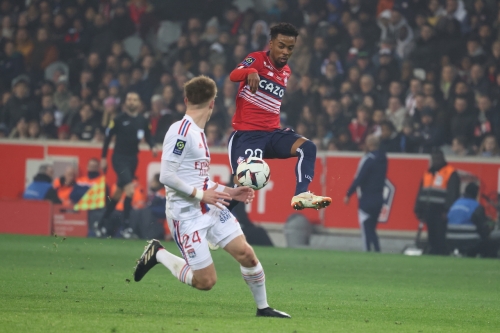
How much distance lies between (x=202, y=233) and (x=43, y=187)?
33.4 feet

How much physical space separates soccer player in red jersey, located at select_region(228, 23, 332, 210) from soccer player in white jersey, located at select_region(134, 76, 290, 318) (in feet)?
5.35

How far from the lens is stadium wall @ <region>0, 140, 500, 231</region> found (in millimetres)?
14484

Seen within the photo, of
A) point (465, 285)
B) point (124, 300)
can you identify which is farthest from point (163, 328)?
point (465, 285)

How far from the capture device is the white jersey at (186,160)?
20.9 ft

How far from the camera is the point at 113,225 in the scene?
15820 millimetres

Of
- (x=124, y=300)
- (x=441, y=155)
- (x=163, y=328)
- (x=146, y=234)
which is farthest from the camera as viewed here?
(x=146, y=234)

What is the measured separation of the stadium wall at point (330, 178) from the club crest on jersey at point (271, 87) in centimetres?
613

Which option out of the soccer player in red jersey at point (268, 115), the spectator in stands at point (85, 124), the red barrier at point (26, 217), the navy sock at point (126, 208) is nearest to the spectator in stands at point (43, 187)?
the red barrier at point (26, 217)

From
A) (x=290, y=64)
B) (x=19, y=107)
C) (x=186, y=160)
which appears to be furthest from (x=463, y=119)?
(x=186, y=160)

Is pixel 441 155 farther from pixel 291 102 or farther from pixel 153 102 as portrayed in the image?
pixel 153 102

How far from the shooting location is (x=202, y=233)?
21.5 feet

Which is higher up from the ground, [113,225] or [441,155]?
[441,155]

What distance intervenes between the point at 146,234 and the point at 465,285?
7.08 meters

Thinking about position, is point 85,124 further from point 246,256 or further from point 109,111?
point 246,256
